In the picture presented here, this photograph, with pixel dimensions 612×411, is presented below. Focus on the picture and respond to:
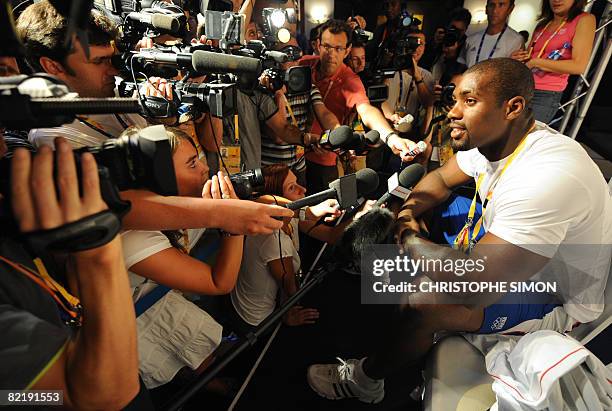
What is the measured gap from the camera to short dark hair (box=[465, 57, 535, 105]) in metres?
1.45

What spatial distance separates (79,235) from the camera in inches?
21.3

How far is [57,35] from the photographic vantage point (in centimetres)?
125

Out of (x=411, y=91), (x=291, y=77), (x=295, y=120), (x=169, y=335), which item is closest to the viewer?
(x=169, y=335)

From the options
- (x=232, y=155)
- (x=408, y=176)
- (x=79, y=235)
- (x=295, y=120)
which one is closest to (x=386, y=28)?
Answer: (x=295, y=120)

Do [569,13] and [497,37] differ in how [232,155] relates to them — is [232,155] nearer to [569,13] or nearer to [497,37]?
[497,37]

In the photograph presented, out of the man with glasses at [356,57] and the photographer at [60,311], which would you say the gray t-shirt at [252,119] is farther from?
the photographer at [60,311]

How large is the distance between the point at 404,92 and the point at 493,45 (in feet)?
3.03

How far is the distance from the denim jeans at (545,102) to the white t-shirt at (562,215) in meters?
2.17

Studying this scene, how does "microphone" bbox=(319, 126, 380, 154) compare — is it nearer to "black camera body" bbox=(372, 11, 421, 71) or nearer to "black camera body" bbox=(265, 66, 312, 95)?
"black camera body" bbox=(265, 66, 312, 95)

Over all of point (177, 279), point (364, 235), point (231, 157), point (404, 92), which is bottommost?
point (364, 235)

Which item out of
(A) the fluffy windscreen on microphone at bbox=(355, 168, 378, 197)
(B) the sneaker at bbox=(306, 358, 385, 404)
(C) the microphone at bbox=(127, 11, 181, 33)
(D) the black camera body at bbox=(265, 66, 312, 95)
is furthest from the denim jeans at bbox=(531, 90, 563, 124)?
(C) the microphone at bbox=(127, 11, 181, 33)

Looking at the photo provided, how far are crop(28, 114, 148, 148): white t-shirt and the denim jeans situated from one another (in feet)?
11.6

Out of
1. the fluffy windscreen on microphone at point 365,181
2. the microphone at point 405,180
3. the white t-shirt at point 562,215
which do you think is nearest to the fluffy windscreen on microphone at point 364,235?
the microphone at point 405,180

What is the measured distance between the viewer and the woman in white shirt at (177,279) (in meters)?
1.03
